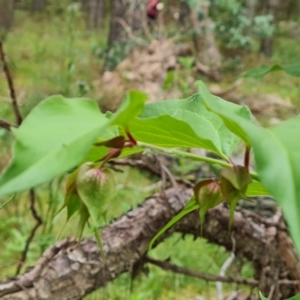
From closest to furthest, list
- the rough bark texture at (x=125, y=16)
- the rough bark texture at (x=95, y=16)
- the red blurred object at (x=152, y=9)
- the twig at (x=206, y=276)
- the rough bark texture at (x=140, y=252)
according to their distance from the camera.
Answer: the rough bark texture at (x=140, y=252) → the twig at (x=206, y=276) → the red blurred object at (x=152, y=9) → the rough bark texture at (x=125, y=16) → the rough bark texture at (x=95, y=16)

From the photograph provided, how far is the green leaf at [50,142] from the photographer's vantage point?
0.26 m

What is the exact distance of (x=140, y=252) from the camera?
98 centimetres

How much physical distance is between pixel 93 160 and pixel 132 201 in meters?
1.80

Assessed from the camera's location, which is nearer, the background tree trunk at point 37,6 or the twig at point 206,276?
the twig at point 206,276

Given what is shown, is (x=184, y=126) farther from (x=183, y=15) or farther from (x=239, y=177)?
(x=183, y=15)

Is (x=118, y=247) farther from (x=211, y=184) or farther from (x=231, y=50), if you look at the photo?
(x=231, y=50)

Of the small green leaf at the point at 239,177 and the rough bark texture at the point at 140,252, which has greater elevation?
the small green leaf at the point at 239,177

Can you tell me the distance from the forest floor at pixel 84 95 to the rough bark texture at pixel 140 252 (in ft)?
0.23

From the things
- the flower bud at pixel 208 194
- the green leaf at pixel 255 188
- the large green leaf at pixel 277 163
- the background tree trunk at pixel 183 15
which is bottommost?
the background tree trunk at pixel 183 15

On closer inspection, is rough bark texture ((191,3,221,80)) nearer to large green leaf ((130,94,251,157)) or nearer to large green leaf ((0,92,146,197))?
large green leaf ((130,94,251,157))

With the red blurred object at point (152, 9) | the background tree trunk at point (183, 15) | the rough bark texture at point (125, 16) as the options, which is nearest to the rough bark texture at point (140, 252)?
the red blurred object at point (152, 9)

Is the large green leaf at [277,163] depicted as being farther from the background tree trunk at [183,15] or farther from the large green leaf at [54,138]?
the background tree trunk at [183,15]

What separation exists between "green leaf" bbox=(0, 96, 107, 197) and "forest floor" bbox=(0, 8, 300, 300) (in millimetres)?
182

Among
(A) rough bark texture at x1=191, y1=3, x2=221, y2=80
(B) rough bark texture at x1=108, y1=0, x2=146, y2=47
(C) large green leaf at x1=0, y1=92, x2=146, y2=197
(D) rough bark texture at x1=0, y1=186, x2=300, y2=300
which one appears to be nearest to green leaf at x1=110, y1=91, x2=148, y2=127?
(C) large green leaf at x1=0, y1=92, x2=146, y2=197
